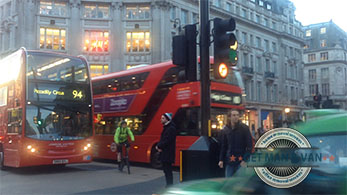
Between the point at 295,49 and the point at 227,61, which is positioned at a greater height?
the point at 295,49

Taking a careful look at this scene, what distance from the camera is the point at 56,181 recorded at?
33.0ft

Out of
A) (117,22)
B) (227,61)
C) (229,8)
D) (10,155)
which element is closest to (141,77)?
(10,155)

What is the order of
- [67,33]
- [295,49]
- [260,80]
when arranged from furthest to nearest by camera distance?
[295,49] < [260,80] < [67,33]

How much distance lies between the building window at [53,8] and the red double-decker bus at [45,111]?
2467cm

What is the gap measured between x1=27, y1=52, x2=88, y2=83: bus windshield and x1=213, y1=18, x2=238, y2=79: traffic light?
745 cm

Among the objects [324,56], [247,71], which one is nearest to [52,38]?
[247,71]

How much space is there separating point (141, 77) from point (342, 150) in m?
11.7

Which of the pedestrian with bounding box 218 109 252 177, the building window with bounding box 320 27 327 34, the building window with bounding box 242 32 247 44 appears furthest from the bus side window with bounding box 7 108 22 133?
the building window with bounding box 320 27 327 34

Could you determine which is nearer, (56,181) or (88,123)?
(56,181)

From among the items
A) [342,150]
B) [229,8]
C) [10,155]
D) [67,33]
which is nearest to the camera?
[342,150]

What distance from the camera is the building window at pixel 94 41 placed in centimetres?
3669

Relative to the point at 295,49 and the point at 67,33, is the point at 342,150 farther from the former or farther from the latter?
the point at 295,49

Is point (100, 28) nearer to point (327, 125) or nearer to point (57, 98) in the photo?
point (57, 98)

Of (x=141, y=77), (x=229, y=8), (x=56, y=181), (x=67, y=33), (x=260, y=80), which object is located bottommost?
(x=56, y=181)
